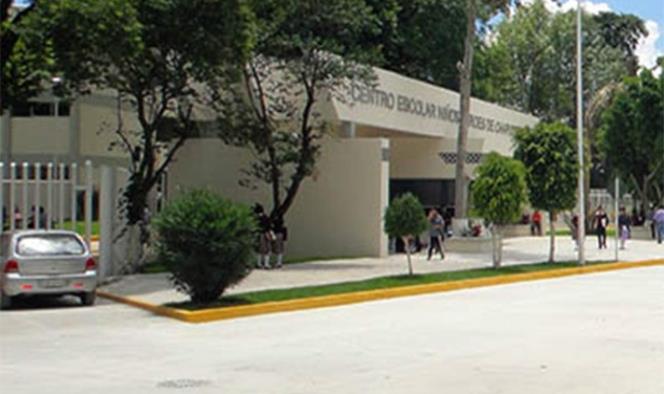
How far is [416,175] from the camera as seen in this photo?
42781 mm

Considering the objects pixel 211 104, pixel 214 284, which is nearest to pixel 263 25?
pixel 211 104

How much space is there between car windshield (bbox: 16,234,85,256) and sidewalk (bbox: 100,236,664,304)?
5.92 feet

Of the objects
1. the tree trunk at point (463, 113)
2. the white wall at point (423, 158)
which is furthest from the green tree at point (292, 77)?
the white wall at point (423, 158)

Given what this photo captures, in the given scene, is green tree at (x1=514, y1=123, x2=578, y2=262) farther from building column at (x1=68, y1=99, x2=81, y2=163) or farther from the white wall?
building column at (x1=68, y1=99, x2=81, y2=163)

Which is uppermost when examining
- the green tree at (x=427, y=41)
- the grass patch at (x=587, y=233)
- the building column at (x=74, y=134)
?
the green tree at (x=427, y=41)

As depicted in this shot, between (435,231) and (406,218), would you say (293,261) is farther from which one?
(406,218)

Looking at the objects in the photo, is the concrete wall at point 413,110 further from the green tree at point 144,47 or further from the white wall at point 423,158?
the green tree at point 144,47

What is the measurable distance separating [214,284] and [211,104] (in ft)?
38.6

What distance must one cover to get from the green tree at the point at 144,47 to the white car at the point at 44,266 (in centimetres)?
548

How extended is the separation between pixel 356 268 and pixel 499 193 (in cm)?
464

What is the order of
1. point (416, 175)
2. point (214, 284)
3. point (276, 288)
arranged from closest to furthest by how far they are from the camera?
point (214, 284) < point (276, 288) < point (416, 175)

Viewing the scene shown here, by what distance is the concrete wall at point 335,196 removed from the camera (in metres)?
33.2

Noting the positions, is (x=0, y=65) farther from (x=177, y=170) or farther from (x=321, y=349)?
(x=321, y=349)

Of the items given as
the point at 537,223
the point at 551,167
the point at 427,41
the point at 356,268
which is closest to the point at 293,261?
the point at 356,268
